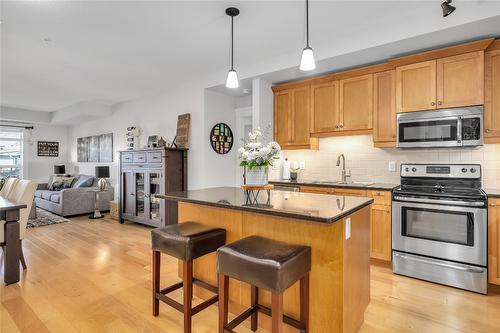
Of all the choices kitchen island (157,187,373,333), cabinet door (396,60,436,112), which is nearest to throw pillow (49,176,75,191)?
kitchen island (157,187,373,333)

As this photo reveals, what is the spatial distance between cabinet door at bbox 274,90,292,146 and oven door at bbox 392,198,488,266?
1798mm

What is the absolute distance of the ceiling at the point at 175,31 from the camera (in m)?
2.59

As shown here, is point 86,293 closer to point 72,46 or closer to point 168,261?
point 168,261

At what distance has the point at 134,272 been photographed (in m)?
3.04

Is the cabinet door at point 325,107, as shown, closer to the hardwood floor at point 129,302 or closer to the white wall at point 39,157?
the hardwood floor at point 129,302

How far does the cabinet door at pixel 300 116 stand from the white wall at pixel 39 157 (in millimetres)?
8015

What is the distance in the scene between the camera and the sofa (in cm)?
594

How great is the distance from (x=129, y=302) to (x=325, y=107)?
3.22 m

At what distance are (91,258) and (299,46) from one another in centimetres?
366

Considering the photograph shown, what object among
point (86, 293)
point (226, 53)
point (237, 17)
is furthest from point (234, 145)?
point (86, 293)

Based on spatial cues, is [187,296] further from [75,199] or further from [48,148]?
[48,148]

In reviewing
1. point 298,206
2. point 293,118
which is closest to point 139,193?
point 293,118

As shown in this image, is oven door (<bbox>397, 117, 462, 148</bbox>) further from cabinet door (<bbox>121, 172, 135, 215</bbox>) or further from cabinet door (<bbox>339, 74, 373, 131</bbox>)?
cabinet door (<bbox>121, 172, 135, 215</bbox>)

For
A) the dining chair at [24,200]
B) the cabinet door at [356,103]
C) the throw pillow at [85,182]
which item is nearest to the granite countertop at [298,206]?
the cabinet door at [356,103]
